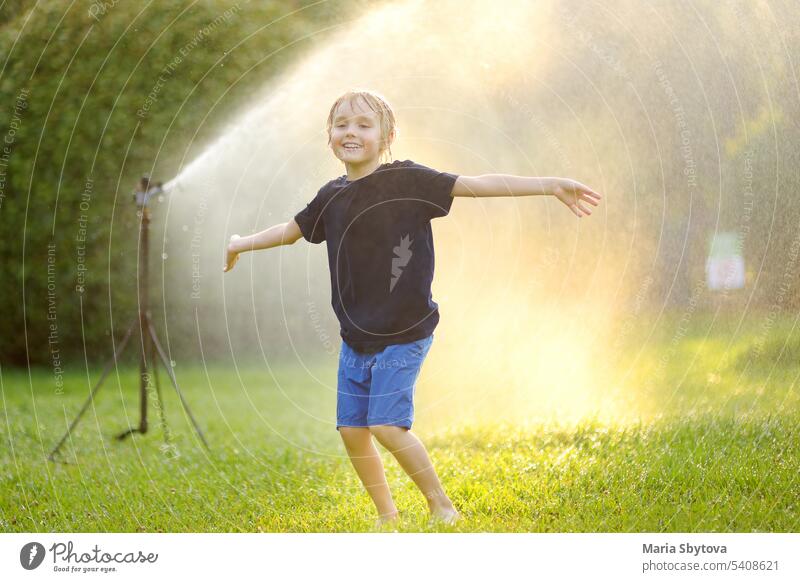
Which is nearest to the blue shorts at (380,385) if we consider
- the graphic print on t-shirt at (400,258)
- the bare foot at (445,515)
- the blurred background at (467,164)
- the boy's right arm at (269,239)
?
the graphic print on t-shirt at (400,258)

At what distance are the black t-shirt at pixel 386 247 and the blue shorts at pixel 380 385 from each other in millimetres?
69

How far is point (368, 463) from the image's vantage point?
13.3ft

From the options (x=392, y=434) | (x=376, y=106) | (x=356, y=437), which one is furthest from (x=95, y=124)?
(x=392, y=434)

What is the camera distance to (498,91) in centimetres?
543

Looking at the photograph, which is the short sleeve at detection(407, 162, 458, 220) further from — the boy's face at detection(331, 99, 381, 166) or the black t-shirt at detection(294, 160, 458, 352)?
the boy's face at detection(331, 99, 381, 166)

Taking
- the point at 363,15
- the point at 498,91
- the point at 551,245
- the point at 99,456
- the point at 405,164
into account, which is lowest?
the point at 99,456

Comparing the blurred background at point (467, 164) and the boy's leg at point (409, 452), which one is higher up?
the blurred background at point (467, 164)

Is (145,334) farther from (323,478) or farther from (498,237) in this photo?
(498,237)

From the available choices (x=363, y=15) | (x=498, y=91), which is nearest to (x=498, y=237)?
(x=498, y=91)

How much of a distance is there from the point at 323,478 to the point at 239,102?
2.39 metres

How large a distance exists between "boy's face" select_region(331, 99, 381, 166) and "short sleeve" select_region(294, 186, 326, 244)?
0.66 ft

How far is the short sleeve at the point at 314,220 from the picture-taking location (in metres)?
4.17

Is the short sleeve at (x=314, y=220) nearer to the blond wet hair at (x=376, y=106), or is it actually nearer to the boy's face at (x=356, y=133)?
the boy's face at (x=356, y=133)

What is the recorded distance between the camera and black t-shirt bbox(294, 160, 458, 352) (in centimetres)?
399
